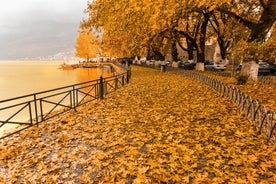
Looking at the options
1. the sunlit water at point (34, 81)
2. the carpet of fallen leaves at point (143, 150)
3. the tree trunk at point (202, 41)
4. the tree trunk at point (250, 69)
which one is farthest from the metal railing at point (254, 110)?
the sunlit water at point (34, 81)

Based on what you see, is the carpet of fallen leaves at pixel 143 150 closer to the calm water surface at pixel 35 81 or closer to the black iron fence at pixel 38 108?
the black iron fence at pixel 38 108

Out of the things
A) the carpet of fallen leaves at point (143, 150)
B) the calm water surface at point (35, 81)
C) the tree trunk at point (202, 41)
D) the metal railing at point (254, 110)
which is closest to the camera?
the carpet of fallen leaves at point (143, 150)

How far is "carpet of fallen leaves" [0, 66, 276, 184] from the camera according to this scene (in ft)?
14.5

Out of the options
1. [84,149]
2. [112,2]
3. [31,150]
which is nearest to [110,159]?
[84,149]

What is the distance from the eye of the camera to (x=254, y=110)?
23.8ft

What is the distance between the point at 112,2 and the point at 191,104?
724 cm

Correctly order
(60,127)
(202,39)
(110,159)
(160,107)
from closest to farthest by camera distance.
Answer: (110,159)
(60,127)
(160,107)
(202,39)

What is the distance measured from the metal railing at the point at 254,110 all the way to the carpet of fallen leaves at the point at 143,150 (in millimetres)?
276

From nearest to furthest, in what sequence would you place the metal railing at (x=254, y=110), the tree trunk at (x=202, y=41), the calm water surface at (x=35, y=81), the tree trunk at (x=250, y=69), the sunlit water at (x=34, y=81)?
1. the metal railing at (x=254, y=110)
2. the tree trunk at (x=250, y=69)
3. the tree trunk at (x=202, y=41)
4. the sunlit water at (x=34, y=81)
5. the calm water surface at (x=35, y=81)

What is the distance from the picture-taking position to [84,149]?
5.83m

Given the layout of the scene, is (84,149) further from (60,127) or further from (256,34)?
(256,34)

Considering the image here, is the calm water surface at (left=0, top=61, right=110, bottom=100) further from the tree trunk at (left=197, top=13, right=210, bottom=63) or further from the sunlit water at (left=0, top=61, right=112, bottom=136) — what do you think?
the tree trunk at (left=197, top=13, right=210, bottom=63)

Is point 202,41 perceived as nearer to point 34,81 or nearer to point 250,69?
point 250,69

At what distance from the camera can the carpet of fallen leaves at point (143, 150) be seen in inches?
174
